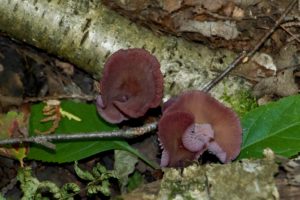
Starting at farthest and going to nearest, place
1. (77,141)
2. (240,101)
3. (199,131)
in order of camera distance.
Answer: (240,101)
(77,141)
(199,131)

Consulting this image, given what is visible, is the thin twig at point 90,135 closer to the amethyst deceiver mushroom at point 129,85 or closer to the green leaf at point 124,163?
the amethyst deceiver mushroom at point 129,85

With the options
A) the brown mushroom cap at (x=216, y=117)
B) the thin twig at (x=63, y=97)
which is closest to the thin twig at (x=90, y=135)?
the brown mushroom cap at (x=216, y=117)

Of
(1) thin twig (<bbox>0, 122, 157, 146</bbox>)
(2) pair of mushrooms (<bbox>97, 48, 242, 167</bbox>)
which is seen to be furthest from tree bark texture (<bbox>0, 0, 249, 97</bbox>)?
(1) thin twig (<bbox>0, 122, 157, 146</bbox>)

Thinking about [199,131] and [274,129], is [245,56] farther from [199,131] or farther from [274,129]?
[199,131]

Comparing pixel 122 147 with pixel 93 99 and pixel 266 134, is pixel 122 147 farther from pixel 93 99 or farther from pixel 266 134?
pixel 266 134

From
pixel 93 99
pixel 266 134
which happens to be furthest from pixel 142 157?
pixel 266 134

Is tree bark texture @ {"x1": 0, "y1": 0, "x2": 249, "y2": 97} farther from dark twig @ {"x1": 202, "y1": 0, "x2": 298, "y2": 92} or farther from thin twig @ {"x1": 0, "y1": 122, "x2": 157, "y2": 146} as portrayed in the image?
thin twig @ {"x1": 0, "y1": 122, "x2": 157, "y2": 146}

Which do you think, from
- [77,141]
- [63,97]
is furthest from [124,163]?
[63,97]
